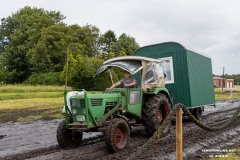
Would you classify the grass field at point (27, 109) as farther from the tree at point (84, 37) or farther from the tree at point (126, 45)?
the tree at point (126, 45)

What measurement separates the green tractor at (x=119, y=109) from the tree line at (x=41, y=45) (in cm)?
3556

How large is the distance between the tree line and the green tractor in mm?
35564

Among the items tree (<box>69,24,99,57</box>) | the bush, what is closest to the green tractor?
the bush

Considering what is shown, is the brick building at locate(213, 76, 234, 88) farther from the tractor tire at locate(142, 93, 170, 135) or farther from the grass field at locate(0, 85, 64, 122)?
the tractor tire at locate(142, 93, 170, 135)

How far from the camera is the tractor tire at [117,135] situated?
290 inches

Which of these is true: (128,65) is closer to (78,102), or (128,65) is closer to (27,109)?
(78,102)

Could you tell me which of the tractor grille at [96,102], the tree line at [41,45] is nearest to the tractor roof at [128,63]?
the tractor grille at [96,102]

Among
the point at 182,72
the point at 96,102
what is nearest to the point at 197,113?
the point at 182,72

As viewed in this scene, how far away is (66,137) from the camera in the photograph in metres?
8.30

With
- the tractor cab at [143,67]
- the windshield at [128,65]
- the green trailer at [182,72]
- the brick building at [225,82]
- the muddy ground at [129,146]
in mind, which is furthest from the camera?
the brick building at [225,82]

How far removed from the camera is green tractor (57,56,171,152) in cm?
769

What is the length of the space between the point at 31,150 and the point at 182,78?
6.12m

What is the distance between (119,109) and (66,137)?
4.89 ft

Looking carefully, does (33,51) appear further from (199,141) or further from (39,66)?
(199,141)
